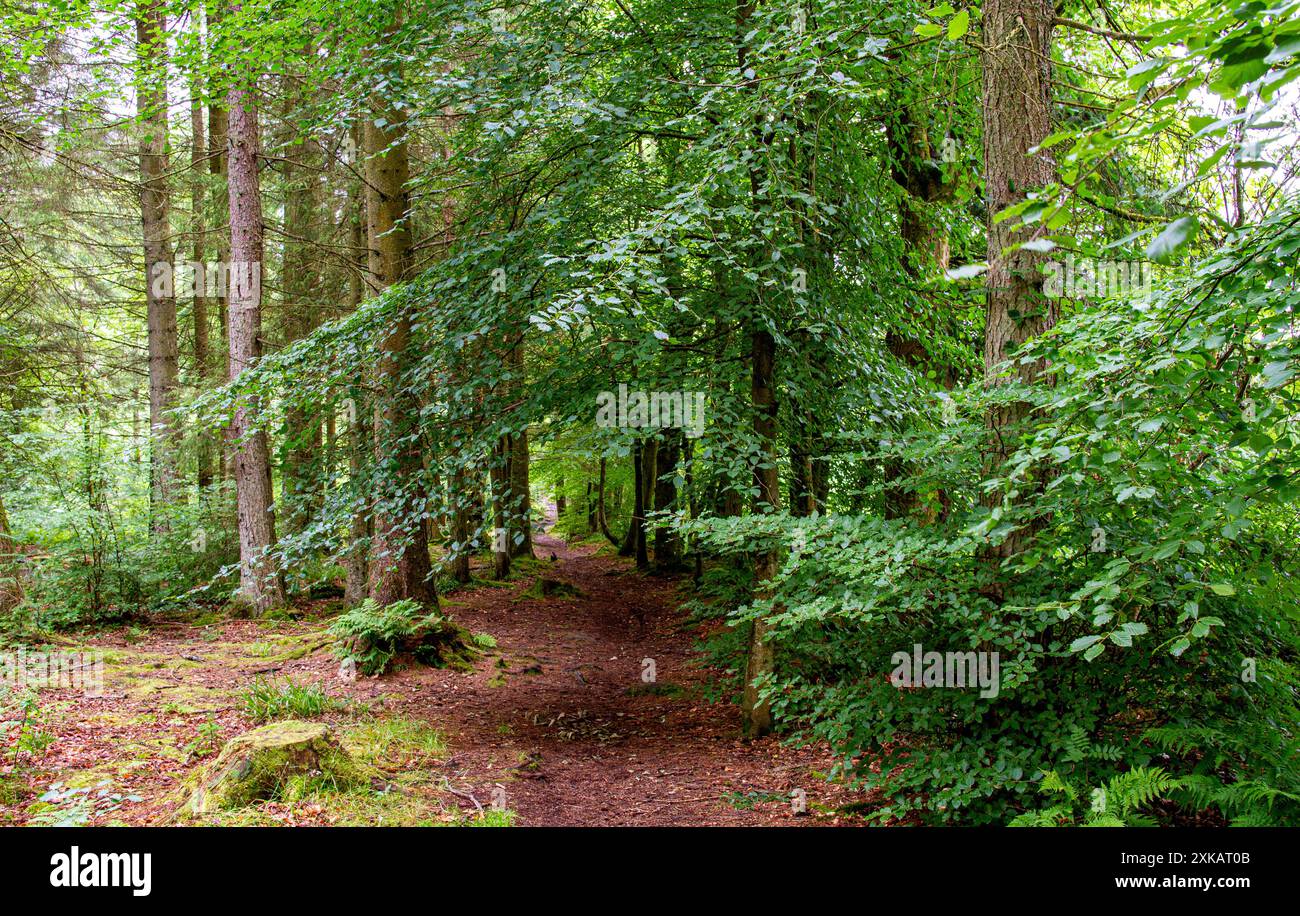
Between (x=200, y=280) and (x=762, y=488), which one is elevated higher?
(x=200, y=280)

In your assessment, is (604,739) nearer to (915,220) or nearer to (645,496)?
(915,220)

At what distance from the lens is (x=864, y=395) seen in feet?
19.0

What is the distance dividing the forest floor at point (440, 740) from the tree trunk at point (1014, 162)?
2.99m

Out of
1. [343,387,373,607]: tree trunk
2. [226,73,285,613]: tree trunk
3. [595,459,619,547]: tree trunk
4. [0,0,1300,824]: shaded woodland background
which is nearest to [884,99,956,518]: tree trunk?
[0,0,1300,824]: shaded woodland background

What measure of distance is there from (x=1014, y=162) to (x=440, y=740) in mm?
6063

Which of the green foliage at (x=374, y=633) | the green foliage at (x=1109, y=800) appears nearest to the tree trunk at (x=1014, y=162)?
the green foliage at (x=1109, y=800)

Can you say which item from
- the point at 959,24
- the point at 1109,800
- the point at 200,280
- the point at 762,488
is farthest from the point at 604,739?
the point at 200,280

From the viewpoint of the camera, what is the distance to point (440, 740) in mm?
6570

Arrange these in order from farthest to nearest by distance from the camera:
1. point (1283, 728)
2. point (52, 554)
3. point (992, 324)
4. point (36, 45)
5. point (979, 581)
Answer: point (52, 554) < point (36, 45) < point (992, 324) < point (979, 581) < point (1283, 728)

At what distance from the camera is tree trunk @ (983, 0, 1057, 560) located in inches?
167

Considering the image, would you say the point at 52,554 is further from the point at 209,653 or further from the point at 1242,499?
the point at 1242,499

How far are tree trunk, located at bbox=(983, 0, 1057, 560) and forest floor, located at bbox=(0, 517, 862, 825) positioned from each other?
299 cm
